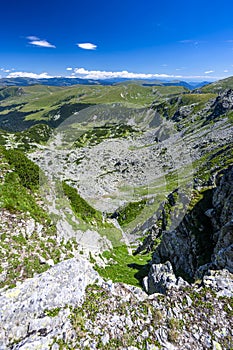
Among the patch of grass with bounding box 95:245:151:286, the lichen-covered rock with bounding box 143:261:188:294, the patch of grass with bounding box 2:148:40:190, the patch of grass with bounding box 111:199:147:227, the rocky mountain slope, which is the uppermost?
the patch of grass with bounding box 2:148:40:190

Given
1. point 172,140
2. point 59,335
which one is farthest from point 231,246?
point 172,140

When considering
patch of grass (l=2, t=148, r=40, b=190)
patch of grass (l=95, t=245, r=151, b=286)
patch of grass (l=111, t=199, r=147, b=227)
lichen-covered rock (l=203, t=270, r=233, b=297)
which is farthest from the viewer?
patch of grass (l=111, t=199, r=147, b=227)

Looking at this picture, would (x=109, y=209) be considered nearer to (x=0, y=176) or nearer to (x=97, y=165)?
(x=0, y=176)

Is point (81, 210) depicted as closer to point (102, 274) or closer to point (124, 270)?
point (124, 270)

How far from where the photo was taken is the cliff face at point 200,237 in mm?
20203

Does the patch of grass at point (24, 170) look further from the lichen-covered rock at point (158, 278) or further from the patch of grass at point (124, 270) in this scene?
the lichen-covered rock at point (158, 278)

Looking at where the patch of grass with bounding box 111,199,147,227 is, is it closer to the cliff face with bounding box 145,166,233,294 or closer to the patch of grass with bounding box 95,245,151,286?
the patch of grass with bounding box 95,245,151,286

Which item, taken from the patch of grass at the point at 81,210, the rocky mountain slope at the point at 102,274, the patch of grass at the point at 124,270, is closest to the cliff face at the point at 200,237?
the rocky mountain slope at the point at 102,274

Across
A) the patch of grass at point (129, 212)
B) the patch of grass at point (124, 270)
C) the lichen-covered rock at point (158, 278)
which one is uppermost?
the lichen-covered rock at point (158, 278)

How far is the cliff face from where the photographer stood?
20203 millimetres

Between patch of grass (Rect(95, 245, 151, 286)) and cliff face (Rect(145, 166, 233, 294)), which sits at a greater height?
cliff face (Rect(145, 166, 233, 294))

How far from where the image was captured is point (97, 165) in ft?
480

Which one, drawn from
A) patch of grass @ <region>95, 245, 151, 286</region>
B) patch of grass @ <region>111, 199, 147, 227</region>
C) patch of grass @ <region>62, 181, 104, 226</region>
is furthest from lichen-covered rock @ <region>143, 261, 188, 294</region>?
patch of grass @ <region>111, 199, 147, 227</region>

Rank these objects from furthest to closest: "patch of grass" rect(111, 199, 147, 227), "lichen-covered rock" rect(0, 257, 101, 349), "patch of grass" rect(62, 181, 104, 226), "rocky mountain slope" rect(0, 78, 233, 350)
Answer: "patch of grass" rect(111, 199, 147, 227) → "patch of grass" rect(62, 181, 104, 226) → "lichen-covered rock" rect(0, 257, 101, 349) → "rocky mountain slope" rect(0, 78, 233, 350)
